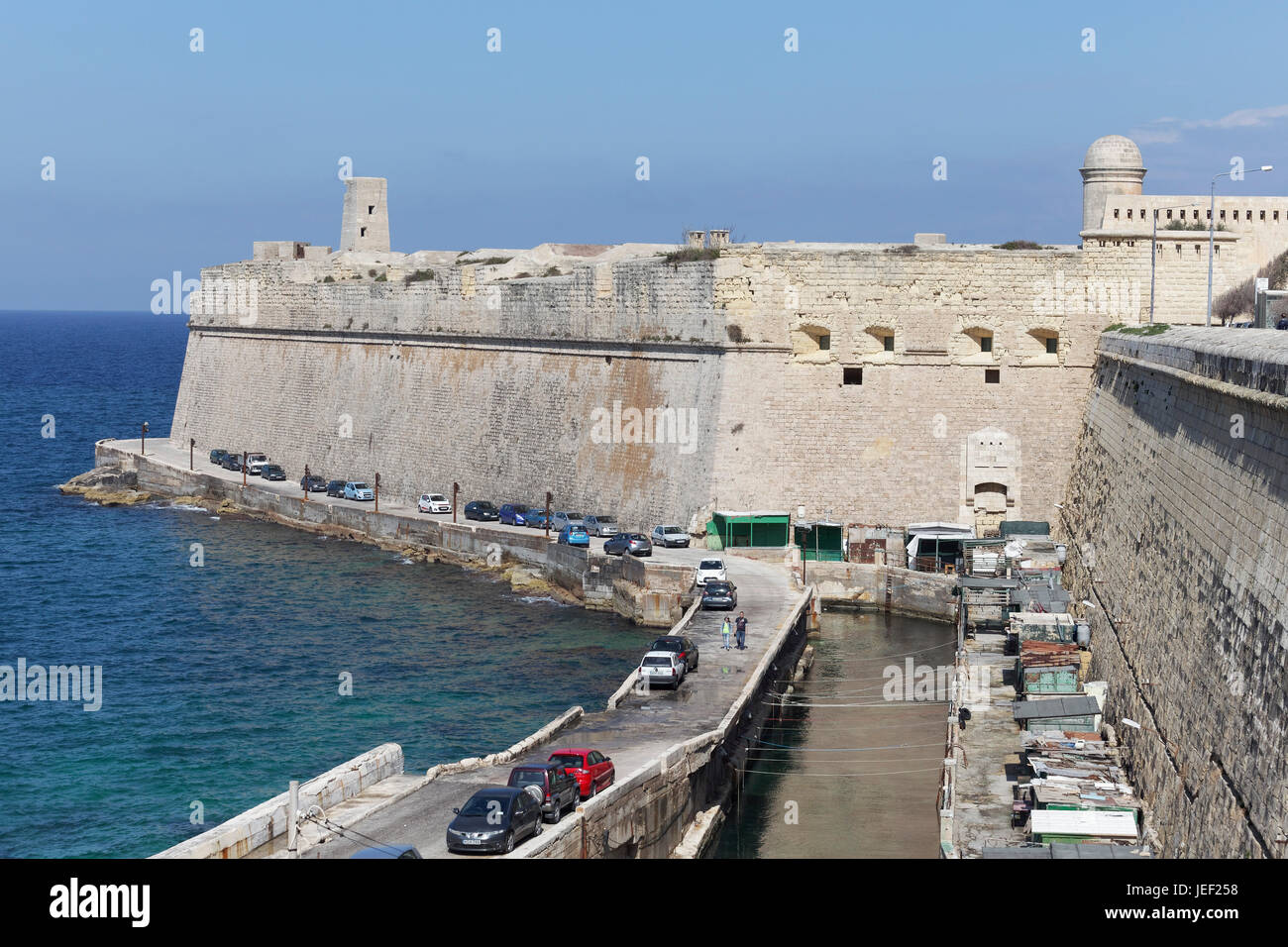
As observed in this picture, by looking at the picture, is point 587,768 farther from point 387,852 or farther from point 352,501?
point 352,501

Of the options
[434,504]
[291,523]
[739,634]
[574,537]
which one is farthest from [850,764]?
[291,523]

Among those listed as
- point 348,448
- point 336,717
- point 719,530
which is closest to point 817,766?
point 336,717

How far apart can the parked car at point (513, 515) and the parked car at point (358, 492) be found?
6.43m

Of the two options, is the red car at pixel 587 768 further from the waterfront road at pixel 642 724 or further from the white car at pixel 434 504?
the white car at pixel 434 504

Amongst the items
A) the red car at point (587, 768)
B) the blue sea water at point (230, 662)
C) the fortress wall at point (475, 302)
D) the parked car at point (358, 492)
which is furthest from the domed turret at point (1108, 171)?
the red car at point (587, 768)

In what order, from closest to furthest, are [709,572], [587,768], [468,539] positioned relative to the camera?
[587,768] < [709,572] < [468,539]

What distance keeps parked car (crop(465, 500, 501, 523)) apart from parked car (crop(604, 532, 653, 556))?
5.85 meters

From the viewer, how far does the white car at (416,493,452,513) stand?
129 feet

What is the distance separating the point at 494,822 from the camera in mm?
14031

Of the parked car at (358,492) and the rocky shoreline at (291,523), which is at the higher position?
the parked car at (358,492)

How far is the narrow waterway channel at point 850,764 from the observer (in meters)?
18.5

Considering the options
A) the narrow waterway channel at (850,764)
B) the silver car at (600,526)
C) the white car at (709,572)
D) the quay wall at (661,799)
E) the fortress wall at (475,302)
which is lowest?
the narrow waterway channel at (850,764)

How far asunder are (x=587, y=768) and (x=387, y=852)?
3478mm
